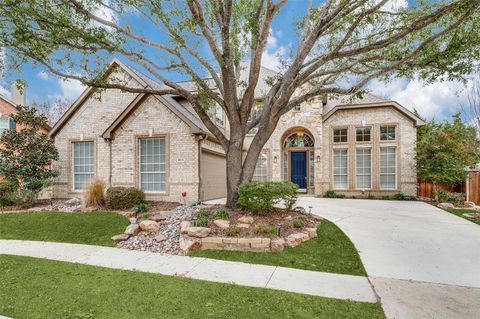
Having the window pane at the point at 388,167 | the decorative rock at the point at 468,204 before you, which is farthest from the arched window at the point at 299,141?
the decorative rock at the point at 468,204

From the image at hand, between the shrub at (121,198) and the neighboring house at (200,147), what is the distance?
4.68 feet

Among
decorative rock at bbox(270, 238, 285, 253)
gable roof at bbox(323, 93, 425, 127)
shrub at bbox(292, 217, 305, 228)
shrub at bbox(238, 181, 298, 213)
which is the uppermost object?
gable roof at bbox(323, 93, 425, 127)

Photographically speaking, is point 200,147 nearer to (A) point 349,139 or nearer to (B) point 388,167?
(A) point 349,139

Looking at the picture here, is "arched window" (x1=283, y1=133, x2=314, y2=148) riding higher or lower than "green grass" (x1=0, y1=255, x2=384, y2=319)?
higher

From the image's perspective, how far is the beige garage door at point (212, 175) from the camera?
1190 centimetres

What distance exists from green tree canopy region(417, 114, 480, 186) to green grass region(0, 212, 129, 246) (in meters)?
13.8

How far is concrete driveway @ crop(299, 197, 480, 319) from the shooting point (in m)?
3.69

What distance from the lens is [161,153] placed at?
11.7 meters

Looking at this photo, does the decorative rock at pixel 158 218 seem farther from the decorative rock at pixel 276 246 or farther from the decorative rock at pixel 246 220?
the decorative rock at pixel 276 246

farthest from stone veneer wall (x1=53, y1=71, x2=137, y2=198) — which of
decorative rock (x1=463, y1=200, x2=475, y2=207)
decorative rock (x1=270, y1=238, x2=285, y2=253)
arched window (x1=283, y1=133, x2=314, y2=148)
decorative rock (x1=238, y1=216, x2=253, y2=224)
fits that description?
decorative rock (x1=463, y1=200, x2=475, y2=207)

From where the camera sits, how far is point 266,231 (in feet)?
20.0

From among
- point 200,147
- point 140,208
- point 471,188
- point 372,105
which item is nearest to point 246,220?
point 140,208

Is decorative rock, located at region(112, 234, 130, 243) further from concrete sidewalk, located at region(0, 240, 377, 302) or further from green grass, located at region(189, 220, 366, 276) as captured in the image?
green grass, located at region(189, 220, 366, 276)

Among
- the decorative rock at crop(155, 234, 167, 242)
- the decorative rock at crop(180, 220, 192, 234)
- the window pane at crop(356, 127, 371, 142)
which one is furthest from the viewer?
the window pane at crop(356, 127, 371, 142)
